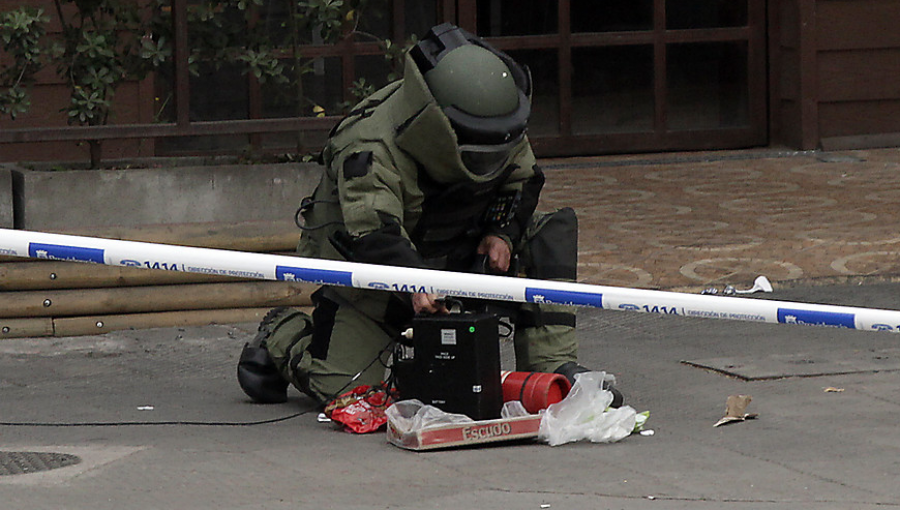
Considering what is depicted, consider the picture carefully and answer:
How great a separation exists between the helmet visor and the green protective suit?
2 centimetres

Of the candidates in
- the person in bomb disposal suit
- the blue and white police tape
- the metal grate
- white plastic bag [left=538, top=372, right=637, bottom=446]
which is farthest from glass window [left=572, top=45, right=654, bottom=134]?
the blue and white police tape

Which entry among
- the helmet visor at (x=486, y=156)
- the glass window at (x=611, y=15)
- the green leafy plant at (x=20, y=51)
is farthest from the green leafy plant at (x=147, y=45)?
the glass window at (x=611, y=15)

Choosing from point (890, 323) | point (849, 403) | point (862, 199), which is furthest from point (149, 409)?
point (862, 199)

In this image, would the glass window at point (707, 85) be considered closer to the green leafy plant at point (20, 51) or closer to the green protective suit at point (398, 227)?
the green leafy plant at point (20, 51)

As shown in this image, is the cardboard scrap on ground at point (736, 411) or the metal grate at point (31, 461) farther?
the cardboard scrap on ground at point (736, 411)

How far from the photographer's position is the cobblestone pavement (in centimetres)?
789

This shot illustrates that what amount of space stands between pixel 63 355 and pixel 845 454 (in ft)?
11.7

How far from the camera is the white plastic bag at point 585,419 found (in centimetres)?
486

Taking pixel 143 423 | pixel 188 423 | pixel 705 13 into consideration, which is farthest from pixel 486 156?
pixel 705 13

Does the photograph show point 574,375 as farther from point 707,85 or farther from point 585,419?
point 707,85

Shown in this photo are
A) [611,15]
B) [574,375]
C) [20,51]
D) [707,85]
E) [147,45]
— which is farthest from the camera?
[707,85]

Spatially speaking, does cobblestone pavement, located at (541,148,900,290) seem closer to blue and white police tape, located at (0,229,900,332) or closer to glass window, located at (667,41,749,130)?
glass window, located at (667,41,749,130)

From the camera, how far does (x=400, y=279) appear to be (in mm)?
3924

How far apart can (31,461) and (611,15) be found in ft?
26.8
